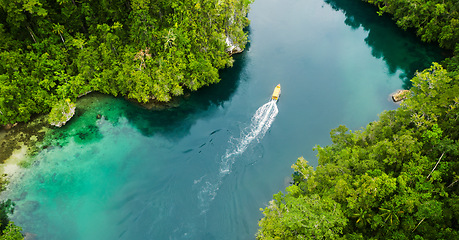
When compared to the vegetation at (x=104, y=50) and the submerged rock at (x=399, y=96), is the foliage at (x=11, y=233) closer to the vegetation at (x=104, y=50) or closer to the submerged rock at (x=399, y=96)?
the vegetation at (x=104, y=50)

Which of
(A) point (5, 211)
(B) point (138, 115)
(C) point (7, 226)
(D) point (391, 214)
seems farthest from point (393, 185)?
(A) point (5, 211)

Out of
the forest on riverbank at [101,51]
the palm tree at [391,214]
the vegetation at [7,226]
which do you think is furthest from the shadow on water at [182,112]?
the palm tree at [391,214]

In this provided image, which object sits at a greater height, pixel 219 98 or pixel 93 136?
pixel 219 98

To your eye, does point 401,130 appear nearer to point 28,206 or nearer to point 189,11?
point 189,11

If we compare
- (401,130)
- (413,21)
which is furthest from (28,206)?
(413,21)

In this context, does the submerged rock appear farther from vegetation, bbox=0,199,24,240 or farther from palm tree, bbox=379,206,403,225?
vegetation, bbox=0,199,24,240

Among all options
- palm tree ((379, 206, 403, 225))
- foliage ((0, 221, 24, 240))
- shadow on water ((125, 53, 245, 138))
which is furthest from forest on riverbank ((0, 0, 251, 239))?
palm tree ((379, 206, 403, 225))
